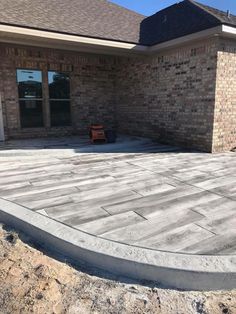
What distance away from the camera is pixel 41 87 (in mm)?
9344

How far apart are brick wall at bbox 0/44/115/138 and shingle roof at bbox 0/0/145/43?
3.98 feet

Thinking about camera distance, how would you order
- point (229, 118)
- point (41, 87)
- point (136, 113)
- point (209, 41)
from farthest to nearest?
point (136, 113)
point (41, 87)
point (229, 118)
point (209, 41)

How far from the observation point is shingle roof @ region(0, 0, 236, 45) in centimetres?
736

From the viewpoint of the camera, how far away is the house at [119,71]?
24.1 ft

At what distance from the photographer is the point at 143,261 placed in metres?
2.50

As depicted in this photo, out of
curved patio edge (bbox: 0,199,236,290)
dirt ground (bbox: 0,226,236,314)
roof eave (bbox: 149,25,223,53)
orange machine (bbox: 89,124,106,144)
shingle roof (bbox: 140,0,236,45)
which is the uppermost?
shingle roof (bbox: 140,0,236,45)

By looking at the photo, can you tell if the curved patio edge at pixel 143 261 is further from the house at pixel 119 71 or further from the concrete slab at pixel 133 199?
the house at pixel 119 71

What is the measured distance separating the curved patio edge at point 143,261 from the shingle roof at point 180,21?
6.10m

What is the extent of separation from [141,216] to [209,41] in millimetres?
5724

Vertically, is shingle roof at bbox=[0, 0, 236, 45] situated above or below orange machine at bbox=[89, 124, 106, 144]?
above

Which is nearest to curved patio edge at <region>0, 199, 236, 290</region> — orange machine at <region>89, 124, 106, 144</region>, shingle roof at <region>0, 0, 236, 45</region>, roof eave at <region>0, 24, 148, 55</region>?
orange machine at <region>89, 124, 106, 144</region>

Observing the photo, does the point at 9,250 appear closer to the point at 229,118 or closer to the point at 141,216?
the point at 141,216

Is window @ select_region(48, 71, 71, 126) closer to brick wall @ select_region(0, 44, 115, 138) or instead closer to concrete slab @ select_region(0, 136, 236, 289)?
brick wall @ select_region(0, 44, 115, 138)

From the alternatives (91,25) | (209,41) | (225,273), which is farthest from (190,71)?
(225,273)
